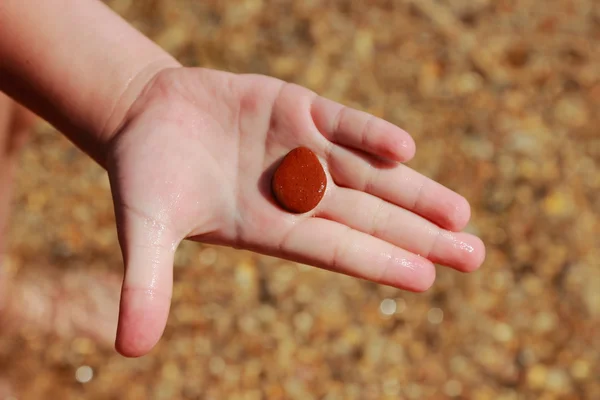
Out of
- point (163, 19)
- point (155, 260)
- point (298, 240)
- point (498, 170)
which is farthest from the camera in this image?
point (163, 19)

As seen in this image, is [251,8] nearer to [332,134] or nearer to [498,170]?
[498,170]

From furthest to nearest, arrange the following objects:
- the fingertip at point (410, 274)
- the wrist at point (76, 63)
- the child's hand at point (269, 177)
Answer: the wrist at point (76, 63), the fingertip at point (410, 274), the child's hand at point (269, 177)

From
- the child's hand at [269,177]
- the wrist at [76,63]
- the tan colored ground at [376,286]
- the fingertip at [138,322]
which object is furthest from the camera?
the tan colored ground at [376,286]

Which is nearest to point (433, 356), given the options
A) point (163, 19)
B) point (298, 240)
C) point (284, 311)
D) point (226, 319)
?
point (284, 311)

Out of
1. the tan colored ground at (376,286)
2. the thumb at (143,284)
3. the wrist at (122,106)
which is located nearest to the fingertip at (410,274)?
the thumb at (143,284)

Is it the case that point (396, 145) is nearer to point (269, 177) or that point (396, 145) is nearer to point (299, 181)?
point (299, 181)

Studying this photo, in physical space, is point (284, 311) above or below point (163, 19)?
below

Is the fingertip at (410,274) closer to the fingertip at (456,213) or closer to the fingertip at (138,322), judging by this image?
the fingertip at (456,213)
